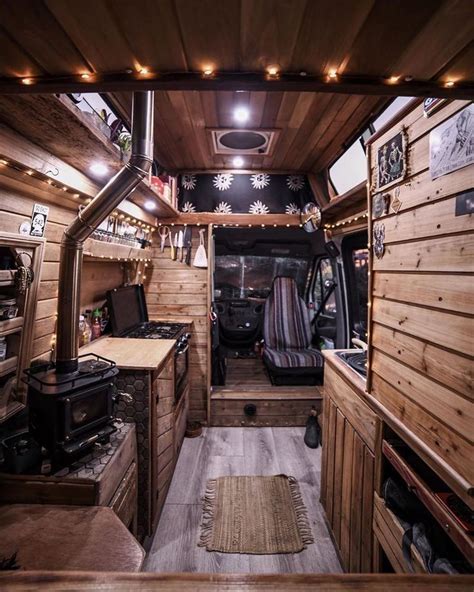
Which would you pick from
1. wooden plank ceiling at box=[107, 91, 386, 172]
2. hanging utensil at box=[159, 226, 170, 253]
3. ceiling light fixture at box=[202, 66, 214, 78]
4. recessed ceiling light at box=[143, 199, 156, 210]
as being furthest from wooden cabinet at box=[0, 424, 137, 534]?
hanging utensil at box=[159, 226, 170, 253]

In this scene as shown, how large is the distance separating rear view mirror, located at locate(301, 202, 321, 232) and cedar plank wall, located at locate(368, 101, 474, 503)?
5.45 feet

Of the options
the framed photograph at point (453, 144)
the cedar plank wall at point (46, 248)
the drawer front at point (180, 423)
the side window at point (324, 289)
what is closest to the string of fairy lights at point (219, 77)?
the framed photograph at point (453, 144)

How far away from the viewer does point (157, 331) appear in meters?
3.00

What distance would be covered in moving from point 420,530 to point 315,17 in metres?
1.71

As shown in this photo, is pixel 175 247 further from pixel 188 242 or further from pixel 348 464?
pixel 348 464

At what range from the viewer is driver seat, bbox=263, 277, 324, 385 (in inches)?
150

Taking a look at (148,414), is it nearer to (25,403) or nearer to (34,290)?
(25,403)

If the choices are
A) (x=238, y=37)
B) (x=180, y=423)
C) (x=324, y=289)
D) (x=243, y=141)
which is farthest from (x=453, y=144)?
(x=324, y=289)

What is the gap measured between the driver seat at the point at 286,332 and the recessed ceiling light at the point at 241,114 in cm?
239

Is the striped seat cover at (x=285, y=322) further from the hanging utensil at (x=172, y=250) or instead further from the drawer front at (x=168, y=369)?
the drawer front at (x=168, y=369)

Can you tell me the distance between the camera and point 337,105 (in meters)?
2.12

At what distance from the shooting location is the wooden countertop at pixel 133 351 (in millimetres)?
2043

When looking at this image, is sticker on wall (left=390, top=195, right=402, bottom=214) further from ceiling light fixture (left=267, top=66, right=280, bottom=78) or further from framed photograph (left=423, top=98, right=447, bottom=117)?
ceiling light fixture (left=267, top=66, right=280, bottom=78)

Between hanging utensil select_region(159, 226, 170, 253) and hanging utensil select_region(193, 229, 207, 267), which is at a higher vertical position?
hanging utensil select_region(159, 226, 170, 253)
